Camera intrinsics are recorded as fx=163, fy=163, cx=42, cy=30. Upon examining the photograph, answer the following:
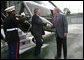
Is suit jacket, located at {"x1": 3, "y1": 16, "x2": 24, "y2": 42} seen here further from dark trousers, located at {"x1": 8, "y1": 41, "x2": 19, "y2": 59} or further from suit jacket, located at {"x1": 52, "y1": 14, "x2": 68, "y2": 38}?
suit jacket, located at {"x1": 52, "y1": 14, "x2": 68, "y2": 38}

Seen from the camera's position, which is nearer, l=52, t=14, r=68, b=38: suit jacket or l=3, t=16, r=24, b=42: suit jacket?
l=3, t=16, r=24, b=42: suit jacket

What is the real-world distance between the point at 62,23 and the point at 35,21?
0.93 metres

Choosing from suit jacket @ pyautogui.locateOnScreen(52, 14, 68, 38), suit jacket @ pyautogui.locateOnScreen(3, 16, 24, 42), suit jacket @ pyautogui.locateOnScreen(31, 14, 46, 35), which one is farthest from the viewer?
suit jacket @ pyautogui.locateOnScreen(31, 14, 46, 35)

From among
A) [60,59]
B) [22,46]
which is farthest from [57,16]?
[22,46]

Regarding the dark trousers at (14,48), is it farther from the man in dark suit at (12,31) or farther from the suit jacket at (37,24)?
the suit jacket at (37,24)

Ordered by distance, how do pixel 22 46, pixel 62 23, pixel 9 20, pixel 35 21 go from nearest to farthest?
pixel 9 20 → pixel 62 23 → pixel 35 21 → pixel 22 46

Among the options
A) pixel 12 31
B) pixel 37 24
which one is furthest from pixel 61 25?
pixel 12 31

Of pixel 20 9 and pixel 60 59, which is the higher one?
pixel 20 9

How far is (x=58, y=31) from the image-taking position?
4.99 meters

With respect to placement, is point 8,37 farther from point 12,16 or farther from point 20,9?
point 20,9

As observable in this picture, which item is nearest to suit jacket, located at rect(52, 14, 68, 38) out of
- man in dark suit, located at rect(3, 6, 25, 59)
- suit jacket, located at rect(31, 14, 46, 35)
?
suit jacket, located at rect(31, 14, 46, 35)

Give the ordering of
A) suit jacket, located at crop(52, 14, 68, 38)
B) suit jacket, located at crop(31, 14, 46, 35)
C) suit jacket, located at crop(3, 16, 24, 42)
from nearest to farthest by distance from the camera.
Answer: suit jacket, located at crop(3, 16, 24, 42) → suit jacket, located at crop(52, 14, 68, 38) → suit jacket, located at crop(31, 14, 46, 35)

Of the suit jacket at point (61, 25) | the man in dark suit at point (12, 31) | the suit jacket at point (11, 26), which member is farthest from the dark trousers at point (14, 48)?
the suit jacket at point (61, 25)

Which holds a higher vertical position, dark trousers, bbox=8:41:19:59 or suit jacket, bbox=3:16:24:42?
suit jacket, bbox=3:16:24:42
